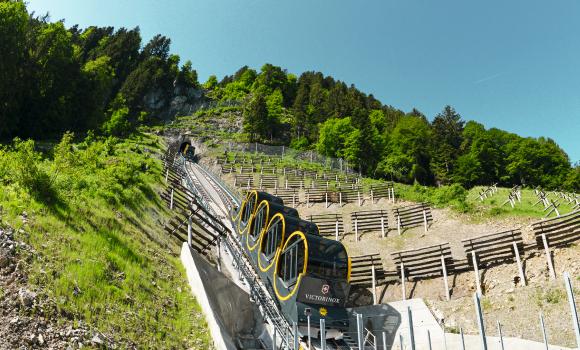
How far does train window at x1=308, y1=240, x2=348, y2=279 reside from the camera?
13.7m

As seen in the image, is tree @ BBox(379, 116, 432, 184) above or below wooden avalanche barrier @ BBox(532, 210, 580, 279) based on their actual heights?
above

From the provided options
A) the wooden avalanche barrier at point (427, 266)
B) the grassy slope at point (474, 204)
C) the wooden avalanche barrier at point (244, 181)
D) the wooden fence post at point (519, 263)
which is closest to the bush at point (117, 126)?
the wooden avalanche barrier at point (244, 181)

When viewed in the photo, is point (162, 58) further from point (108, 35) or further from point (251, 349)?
point (251, 349)

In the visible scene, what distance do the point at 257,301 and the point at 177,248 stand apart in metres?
4.15

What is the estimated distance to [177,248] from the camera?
16312 mm

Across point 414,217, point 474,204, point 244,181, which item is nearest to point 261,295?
point 414,217

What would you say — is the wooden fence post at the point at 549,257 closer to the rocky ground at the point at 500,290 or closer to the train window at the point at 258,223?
the rocky ground at the point at 500,290

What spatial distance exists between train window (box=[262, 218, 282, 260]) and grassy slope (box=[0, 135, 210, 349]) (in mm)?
3638

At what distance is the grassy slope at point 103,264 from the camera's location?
9.20 m

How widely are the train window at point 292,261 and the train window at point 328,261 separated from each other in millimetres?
360

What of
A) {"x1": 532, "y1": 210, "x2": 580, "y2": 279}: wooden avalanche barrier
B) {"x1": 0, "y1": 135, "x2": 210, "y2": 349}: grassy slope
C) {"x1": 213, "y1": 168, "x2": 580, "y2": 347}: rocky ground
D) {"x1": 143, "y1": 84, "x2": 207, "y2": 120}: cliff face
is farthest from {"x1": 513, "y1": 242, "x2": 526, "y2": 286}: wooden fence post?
{"x1": 143, "y1": 84, "x2": 207, "y2": 120}: cliff face

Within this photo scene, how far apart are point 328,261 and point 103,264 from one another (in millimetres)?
7252

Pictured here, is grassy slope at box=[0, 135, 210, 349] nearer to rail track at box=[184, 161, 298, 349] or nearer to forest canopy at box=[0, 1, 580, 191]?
rail track at box=[184, 161, 298, 349]

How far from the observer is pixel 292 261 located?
46.1ft
